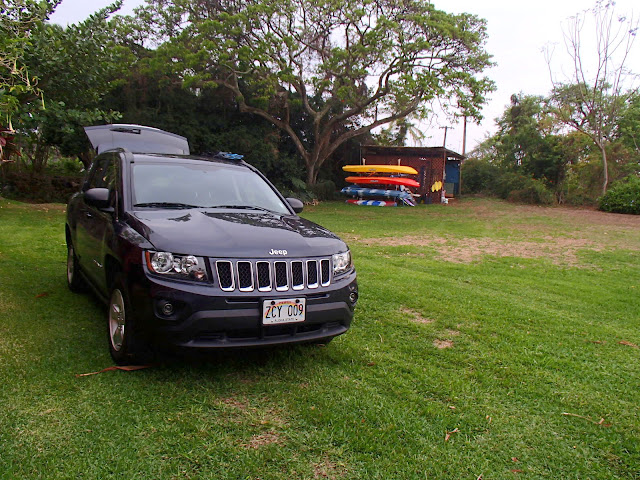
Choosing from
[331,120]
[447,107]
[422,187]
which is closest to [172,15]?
[331,120]

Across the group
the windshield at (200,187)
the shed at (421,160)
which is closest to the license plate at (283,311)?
the windshield at (200,187)

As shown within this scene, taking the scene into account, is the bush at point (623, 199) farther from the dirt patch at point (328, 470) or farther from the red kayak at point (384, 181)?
the dirt patch at point (328, 470)

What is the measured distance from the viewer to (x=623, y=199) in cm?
2328

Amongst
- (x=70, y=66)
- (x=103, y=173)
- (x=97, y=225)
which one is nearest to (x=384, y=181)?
(x=70, y=66)

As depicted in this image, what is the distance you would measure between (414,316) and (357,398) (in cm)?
214

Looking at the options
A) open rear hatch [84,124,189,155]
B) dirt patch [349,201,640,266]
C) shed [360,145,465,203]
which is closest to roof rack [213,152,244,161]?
open rear hatch [84,124,189,155]

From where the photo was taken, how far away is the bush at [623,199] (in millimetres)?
22766

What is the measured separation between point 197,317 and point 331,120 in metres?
21.9

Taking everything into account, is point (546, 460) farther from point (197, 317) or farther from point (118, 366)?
point (118, 366)

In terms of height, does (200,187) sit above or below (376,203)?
above

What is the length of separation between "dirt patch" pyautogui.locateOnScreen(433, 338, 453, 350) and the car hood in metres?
1.32

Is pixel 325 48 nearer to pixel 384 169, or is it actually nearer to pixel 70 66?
pixel 384 169

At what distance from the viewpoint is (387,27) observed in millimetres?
19766

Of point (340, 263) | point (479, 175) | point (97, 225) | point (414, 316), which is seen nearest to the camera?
point (340, 263)
